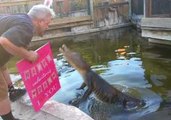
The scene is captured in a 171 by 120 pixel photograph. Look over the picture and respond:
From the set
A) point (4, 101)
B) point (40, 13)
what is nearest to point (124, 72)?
point (4, 101)

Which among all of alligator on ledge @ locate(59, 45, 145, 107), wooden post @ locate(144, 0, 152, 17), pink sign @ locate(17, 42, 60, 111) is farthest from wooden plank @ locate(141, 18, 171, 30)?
pink sign @ locate(17, 42, 60, 111)

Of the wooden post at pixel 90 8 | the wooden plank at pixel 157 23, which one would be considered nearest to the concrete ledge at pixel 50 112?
the wooden plank at pixel 157 23

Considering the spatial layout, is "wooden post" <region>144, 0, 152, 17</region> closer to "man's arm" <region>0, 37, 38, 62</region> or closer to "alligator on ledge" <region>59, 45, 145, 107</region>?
"alligator on ledge" <region>59, 45, 145, 107</region>

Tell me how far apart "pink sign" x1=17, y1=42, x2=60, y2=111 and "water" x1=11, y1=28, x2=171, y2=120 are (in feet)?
5.40

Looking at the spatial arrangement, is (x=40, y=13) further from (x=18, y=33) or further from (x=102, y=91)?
(x=102, y=91)

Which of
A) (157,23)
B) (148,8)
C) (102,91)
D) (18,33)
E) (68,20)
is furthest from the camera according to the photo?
(68,20)

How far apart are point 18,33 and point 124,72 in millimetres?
6419

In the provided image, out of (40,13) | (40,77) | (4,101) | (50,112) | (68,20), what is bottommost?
(68,20)

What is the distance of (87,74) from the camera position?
766cm

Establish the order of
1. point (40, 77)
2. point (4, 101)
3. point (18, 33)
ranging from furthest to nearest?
1. point (40, 77)
2. point (4, 101)
3. point (18, 33)

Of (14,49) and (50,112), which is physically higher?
(14,49)

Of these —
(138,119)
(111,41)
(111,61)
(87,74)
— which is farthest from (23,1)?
(138,119)

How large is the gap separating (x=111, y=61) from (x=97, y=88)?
5.01 meters

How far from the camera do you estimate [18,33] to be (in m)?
4.16
